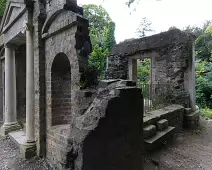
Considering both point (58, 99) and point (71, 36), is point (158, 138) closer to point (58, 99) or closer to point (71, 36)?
point (58, 99)

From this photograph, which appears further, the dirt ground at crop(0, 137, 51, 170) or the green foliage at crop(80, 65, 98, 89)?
the dirt ground at crop(0, 137, 51, 170)

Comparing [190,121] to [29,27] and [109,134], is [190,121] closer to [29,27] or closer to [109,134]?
[109,134]

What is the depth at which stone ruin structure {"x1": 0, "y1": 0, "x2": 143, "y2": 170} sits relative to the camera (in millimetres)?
A: 2174

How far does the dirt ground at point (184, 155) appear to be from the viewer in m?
3.24

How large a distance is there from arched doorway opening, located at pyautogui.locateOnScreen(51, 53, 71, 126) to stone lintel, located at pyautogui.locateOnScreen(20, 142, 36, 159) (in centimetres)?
102

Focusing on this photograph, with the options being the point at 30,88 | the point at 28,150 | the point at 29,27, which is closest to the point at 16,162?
the point at 28,150

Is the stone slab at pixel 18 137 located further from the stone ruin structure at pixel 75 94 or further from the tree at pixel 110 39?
the tree at pixel 110 39

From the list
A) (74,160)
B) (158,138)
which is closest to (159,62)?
(158,138)

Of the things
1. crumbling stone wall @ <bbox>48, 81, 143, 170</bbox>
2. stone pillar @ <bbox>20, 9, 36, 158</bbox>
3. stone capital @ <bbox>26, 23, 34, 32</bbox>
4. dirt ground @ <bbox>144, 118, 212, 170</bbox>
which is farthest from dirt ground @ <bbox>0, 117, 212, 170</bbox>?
stone capital @ <bbox>26, 23, 34, 32</bbox>

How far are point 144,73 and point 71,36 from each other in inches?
436

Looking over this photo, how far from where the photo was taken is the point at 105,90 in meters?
2.44

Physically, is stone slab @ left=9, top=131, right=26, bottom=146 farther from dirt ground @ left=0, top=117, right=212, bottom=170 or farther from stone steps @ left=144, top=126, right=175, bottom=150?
stone steps @ left=144, top=126, right=175, bottom=150

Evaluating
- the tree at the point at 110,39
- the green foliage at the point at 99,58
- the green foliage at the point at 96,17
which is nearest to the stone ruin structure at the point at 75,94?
the green foliage at the point at 99,58

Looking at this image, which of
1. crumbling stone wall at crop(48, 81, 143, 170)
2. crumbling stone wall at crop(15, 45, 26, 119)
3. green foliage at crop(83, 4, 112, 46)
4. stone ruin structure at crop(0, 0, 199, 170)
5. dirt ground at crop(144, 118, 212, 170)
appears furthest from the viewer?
green foliage at crop(83, 4, 112, 46)
